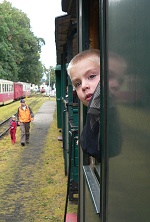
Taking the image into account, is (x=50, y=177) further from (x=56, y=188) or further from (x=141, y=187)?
(x=141, y=187)

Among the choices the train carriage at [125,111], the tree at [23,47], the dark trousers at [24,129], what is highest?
the tree at [23,47]

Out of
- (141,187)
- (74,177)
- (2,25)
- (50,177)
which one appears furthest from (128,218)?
(2,25)

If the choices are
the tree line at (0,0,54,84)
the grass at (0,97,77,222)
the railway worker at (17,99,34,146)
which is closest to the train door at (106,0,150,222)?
the grass at (0,97,77,222)

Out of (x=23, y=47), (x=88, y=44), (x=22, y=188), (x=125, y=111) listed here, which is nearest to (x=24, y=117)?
(x=22, y=188)

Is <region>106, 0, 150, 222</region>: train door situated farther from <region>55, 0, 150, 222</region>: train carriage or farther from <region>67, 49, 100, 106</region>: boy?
<region>67, 49, 100, 106</region>: boy

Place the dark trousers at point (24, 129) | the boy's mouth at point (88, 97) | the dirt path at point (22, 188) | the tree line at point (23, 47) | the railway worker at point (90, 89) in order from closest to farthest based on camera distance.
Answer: the railway worker at point (90, 89), the boy's mouth at point (88, 97), the dirt path at point (22, 188), the dark trousers at point (24, 129), the tree line at point (23, 47)

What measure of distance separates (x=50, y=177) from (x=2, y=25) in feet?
118

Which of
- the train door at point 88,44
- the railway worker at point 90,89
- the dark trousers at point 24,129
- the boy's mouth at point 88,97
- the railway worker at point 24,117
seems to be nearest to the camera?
the railway worker at point 90,89

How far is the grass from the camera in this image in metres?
5.75

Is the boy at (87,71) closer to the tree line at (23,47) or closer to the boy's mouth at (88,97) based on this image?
the boy's mouth at (88,97)

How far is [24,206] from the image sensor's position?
19.9 feet

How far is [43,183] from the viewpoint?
7.35 meters

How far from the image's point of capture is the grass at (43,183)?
575 cm

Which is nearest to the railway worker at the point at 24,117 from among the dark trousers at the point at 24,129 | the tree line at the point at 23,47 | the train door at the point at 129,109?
the dark trousers at the point at 24,129
